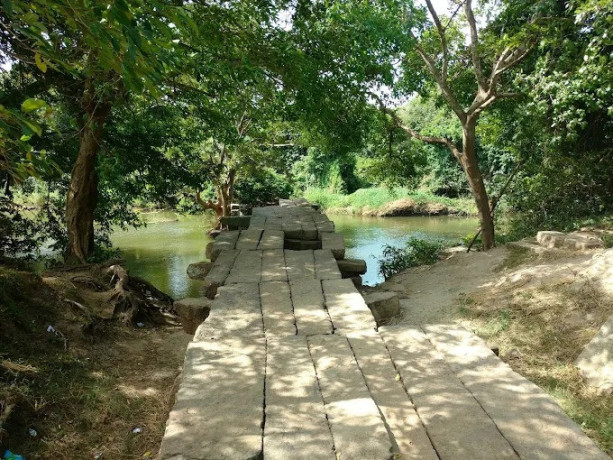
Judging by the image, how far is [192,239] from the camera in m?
19.8

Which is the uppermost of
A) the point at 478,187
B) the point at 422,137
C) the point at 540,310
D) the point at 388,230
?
the point at 422,137

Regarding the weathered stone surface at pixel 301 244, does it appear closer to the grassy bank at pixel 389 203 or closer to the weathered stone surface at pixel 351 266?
the weathered stone surface at pixel 351 266

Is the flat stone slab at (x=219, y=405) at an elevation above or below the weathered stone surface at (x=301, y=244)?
below

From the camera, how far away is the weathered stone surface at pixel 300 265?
197 inches

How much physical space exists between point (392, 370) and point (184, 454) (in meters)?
1.41

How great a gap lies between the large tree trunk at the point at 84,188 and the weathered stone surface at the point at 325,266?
3796mm

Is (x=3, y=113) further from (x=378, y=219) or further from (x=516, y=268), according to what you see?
(x=378, y=219)

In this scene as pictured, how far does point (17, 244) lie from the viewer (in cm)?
851

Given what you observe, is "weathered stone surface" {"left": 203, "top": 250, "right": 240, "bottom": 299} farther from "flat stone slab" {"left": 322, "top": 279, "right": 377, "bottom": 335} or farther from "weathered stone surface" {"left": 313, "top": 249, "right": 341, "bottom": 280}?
"flat stone slab" {"left": 322, "top": 279, "right": 377, "bottom": 335}

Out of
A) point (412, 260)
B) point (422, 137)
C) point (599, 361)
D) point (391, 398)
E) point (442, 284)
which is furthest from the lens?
point (412, 260)

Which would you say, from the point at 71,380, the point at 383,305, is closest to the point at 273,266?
the point at 383,305

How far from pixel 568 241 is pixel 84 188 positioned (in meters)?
7.76

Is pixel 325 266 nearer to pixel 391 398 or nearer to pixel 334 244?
pixel 334 244

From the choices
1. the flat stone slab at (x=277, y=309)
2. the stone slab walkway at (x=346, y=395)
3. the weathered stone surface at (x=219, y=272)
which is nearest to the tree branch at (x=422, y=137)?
the weathered stone surface at (x=219, y=272)
